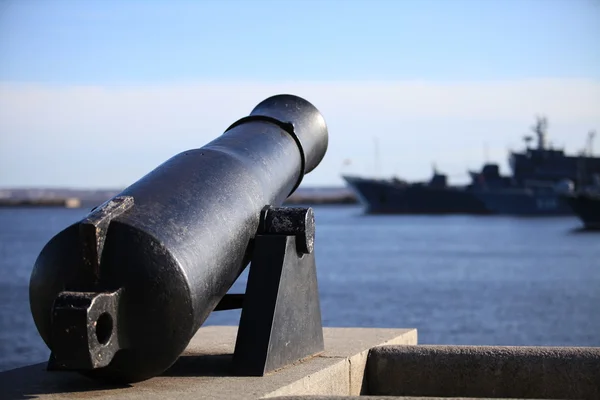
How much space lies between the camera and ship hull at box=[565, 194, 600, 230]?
2650 inches

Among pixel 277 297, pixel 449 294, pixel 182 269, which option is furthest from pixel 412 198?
pixel 182 269

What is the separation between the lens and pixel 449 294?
95.5 feet

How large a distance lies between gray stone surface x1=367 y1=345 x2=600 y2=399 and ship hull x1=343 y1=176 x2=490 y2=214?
96.3 metres

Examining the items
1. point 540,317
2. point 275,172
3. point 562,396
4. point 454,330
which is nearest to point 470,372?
point 562,396

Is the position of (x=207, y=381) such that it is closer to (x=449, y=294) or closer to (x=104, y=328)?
(x=104, y=328)

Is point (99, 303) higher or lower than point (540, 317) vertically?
higher

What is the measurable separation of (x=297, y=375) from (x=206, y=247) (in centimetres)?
64

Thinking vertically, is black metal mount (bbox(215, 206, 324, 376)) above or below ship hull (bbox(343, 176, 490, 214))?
above

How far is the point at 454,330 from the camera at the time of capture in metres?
20.1

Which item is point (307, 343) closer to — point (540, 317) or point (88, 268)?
point (88, 268)

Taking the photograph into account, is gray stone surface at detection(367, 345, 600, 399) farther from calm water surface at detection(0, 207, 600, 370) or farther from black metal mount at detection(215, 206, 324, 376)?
calm water surface at detection(0, 207, 600, 370)

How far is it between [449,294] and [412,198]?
76320mm

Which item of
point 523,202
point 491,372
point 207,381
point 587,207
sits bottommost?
point 523,202

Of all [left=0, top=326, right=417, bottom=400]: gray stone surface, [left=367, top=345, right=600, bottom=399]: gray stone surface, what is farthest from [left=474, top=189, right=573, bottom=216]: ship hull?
[left=0, top=326, right=417, bottom=400]: gray stone surface
